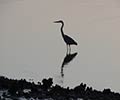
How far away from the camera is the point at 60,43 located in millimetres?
15242

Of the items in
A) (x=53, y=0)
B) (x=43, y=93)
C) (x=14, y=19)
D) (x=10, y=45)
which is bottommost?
(x=43, y=93)

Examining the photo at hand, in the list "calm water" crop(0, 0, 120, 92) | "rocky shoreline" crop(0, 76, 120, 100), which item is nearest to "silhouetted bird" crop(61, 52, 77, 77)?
"calm water" crop(0, 0, 120, 92)

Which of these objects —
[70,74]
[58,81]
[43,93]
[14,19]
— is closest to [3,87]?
[43,93]

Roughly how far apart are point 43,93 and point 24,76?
3324 mm

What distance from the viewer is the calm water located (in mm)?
11359

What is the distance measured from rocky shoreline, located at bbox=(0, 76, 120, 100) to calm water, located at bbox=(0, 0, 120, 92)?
2.25 metres

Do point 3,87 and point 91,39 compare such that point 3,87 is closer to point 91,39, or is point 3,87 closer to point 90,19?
point 91,39

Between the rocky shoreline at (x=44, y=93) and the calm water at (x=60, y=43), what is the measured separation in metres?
2.25

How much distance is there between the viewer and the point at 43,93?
7645 millimetres

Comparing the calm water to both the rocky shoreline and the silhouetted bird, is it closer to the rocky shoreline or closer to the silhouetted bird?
the silhouetted bird

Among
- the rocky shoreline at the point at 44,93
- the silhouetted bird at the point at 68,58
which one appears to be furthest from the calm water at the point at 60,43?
the rocky shoreline at the point at 44,93

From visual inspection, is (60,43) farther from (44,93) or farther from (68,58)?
(44,93)

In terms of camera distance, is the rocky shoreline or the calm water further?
the calm water

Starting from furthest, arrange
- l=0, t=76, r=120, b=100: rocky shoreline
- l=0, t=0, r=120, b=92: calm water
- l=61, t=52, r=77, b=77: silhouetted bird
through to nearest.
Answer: l=61, t=52, r=77, b=77: silhouetted bird → l=0, t=0, r=120, b=92: calm water → l=0, t=76, r=120, b=100: rocky shoreline
